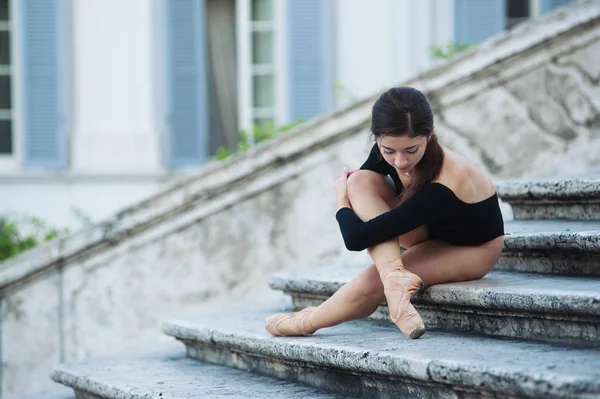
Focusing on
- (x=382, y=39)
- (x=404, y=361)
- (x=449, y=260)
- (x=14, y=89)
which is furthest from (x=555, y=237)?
(x=14, y=89)

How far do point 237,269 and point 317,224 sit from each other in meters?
0.46

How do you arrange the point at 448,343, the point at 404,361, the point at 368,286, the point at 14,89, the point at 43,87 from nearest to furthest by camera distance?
the point at 404,361, the point at 448,343, the point at 368,286, the point at 43,87, the point at 14,89

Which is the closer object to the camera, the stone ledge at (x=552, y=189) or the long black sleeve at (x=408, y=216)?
the long black sleeve at (x=408, y=216)

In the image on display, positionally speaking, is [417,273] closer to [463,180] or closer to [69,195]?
[463,180]

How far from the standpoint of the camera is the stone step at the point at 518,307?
2621 millimetres

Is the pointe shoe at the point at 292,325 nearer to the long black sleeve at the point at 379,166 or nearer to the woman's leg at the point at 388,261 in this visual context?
the woman's leg at the point at 388,261

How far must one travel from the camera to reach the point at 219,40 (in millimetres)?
8445

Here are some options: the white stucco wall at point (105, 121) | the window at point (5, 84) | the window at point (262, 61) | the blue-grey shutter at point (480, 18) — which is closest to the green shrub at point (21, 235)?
the white stucco wall at point (105, 121)

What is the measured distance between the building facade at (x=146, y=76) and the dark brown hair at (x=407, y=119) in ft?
16.3

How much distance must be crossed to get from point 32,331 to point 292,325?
7.81 feet

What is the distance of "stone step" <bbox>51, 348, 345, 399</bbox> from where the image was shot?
9.72ft

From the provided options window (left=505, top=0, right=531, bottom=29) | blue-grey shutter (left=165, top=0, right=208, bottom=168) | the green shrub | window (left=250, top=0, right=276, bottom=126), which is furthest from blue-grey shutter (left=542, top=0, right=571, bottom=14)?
the green shrub

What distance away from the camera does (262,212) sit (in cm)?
476

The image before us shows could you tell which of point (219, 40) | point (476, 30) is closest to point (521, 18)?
point (476, 30)
